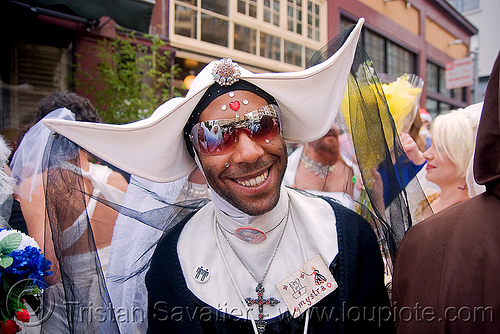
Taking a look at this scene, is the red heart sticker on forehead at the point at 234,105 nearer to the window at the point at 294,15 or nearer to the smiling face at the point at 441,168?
the smiling face at the point at 441,168

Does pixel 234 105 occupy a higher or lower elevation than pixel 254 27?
lower

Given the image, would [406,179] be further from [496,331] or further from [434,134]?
[434,134]

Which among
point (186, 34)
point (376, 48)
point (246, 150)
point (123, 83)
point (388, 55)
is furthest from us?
point (388, 55)

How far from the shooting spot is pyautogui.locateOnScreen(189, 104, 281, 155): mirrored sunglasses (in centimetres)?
144

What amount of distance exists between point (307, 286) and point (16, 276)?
123cm

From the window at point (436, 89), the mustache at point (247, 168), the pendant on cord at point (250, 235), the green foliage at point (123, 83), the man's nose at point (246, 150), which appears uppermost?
the window at point (436, 89)

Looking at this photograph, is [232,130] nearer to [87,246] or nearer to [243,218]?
[243,218]

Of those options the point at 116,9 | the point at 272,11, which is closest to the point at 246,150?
the point at 116,9

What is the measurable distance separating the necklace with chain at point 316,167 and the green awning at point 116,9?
2321 mm

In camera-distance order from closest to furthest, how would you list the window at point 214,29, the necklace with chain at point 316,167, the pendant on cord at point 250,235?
the pendant on cord at point 250,235 < the necklace with chain at point 316,167 < the window at point 214,29

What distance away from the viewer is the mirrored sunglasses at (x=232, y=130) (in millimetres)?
1439

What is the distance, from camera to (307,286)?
4.79ft

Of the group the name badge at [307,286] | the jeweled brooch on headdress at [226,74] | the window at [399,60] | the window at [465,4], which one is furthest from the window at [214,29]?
the window at [465,4]

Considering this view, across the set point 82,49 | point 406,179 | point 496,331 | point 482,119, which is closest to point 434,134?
point 406,179
